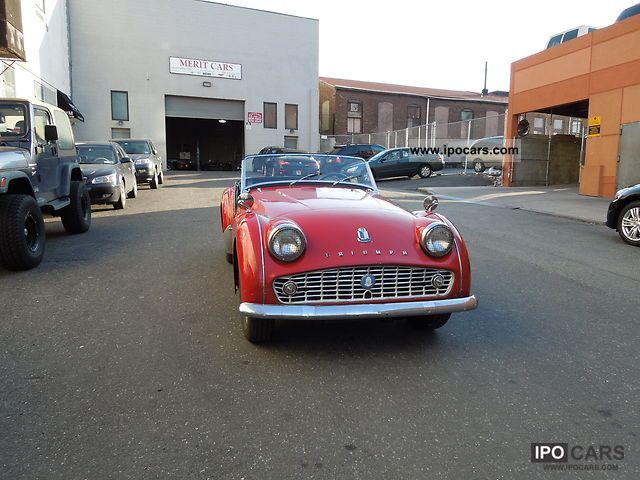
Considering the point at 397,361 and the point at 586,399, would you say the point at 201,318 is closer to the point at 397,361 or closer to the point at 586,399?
the point at 397,361

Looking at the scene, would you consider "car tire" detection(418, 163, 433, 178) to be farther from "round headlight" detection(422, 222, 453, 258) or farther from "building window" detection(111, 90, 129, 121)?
"round headlight" detection(422, 222, 453, 258)

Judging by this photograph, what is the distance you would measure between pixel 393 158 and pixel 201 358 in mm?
20575

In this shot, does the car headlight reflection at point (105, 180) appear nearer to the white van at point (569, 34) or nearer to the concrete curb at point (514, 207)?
the concrete curb at point (514, 207)

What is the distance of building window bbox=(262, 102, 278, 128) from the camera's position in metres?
33.7

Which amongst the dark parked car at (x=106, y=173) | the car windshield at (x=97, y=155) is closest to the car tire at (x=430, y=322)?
the dark parked car at (x=106, y=173)

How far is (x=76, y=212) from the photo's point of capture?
26.0 feet

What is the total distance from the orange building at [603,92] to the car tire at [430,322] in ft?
42.8

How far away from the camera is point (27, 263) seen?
5617 millimetres

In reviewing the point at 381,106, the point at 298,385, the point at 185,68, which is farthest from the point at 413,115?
the point at 298,385

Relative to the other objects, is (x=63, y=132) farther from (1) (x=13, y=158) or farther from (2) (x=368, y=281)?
(2) (x=368, y=281)

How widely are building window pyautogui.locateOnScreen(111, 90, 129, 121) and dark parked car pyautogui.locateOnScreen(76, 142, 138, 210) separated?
19.3 m

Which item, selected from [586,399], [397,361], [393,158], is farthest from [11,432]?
[393,158]

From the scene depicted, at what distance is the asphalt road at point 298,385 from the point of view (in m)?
2.32

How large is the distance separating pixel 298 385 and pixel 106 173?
29.8ft
